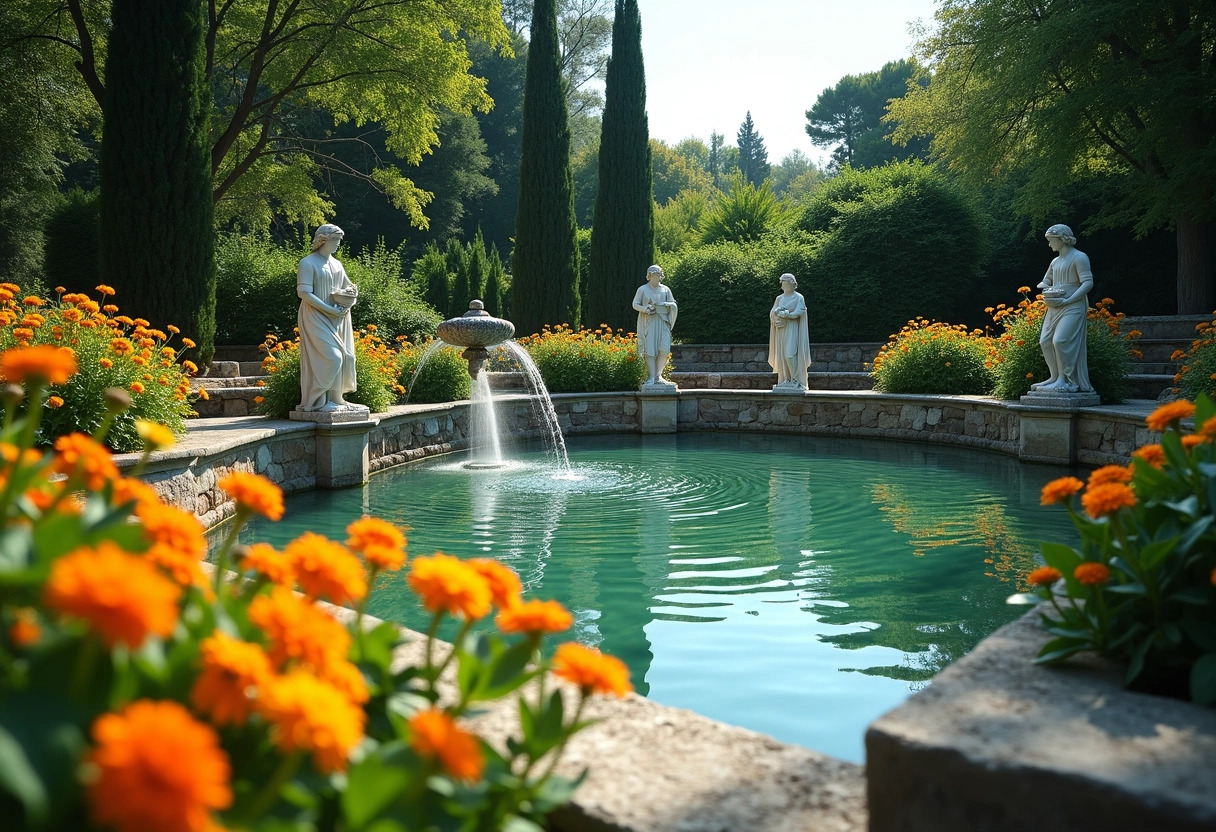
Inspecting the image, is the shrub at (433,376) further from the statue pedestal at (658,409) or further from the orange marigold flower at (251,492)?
the orange marigold flower at (251,492)

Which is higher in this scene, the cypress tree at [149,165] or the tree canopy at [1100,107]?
the tree canopy at [1100,107]

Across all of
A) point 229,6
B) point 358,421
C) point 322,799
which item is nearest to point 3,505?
point 322,799

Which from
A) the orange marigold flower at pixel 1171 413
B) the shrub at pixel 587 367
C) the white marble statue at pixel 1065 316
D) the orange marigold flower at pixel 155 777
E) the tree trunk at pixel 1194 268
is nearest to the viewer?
the orange marigold flower at pixel 155 777

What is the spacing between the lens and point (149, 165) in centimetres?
1062

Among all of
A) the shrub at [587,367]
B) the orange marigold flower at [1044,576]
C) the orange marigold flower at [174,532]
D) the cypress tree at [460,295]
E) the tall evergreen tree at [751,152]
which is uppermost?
the tall evergreen tree at [751,152]

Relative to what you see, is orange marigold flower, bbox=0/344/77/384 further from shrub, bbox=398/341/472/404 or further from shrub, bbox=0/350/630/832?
shrub, bbox=398/341/472/404

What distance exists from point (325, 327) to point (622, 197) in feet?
41.7

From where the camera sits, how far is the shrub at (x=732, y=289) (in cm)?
1962

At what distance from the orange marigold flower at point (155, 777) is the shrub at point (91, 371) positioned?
5.16m

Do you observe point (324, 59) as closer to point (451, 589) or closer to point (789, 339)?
point (789, 339)

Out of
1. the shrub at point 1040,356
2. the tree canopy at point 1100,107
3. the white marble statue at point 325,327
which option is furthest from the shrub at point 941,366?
the white marble statue at point 325,327

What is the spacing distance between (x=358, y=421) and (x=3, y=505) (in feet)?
23.9

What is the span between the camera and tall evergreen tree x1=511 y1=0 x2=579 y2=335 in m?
18.5

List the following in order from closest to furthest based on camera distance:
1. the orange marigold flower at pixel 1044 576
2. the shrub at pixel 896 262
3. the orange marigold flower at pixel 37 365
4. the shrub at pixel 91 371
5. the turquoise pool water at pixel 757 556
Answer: the orange marigold flower at pixel 37 365
the orange marigold flower at pixel 1044 576
the turquoise pool water at pixel 757 556
the shrub at pixel 91 371
the shrub at pixel 896 262
